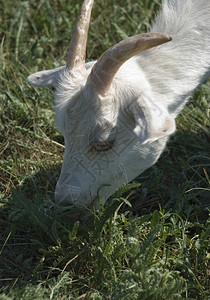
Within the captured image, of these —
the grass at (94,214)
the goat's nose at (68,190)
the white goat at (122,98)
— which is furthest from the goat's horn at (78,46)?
the grass at (94,214)

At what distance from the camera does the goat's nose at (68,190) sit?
325 centimetres

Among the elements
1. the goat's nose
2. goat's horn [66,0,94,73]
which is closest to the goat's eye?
the goat's nose

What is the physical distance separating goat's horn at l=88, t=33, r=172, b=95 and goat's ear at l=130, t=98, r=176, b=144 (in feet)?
0.85

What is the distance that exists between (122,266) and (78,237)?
0.41 m

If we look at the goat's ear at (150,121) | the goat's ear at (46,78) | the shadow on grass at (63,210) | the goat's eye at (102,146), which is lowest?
the shadow on grass at (63,210)

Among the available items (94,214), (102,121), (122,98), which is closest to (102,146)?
(102,121)

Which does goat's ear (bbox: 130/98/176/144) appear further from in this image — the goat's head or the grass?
the grass

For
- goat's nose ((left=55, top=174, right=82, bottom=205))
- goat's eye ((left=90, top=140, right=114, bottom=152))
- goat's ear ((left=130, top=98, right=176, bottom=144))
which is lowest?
goat's nose ((left=55, top=174, right=82, bottom=205))

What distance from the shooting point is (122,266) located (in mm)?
3203

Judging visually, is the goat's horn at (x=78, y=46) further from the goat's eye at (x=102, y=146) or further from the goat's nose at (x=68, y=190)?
the goat's nose at (x=68, y=190)

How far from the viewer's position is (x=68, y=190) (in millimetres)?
3254

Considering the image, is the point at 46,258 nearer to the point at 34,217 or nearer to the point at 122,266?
the point at 34,217

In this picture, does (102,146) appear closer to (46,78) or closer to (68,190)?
(68,190)

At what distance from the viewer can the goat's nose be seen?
3252mm
